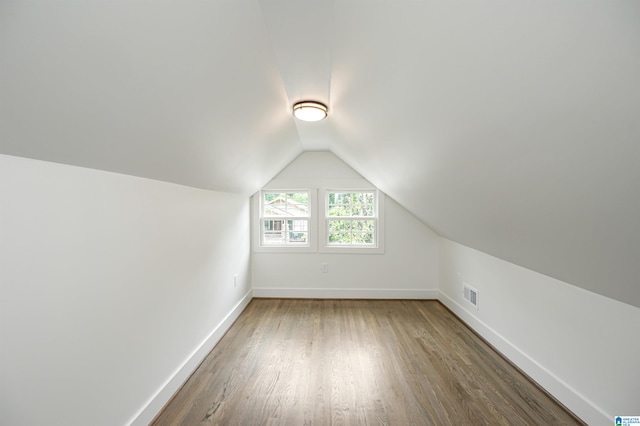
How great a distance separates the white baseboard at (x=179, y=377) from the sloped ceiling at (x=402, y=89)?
56.3 inches

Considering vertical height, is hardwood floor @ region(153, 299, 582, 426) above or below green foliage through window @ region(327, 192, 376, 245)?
below

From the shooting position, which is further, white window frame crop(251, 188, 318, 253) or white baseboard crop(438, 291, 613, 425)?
white window frame crop(251, 188, 318, 253)

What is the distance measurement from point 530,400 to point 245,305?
120 inches

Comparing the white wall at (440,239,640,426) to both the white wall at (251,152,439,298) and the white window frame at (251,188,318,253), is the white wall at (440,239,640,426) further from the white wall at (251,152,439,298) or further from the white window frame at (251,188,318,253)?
the white window frame at (251,188,318,253)

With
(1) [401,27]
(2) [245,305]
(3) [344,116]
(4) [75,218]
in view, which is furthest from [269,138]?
(2) [245,305]

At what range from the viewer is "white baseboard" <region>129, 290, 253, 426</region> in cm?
167

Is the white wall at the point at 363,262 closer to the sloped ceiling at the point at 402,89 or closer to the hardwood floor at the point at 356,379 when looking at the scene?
the hardwood floor at the point at 356,379

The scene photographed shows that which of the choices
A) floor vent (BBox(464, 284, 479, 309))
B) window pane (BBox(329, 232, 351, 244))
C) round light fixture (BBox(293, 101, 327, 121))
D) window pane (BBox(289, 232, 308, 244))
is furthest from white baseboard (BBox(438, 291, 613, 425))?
round light fixture (BBox(293, 101, 327, 121))

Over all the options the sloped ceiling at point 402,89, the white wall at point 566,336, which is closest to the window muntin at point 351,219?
the white wall at point 566,336

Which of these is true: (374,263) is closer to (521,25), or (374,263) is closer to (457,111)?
(457,111)

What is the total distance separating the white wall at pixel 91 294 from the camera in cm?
100

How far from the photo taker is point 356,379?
Answer: 2.20 m

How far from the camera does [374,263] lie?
4027mm

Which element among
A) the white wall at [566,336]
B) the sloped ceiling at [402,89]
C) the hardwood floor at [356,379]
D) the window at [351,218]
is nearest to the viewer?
the sloped ceiling at [402,89]
